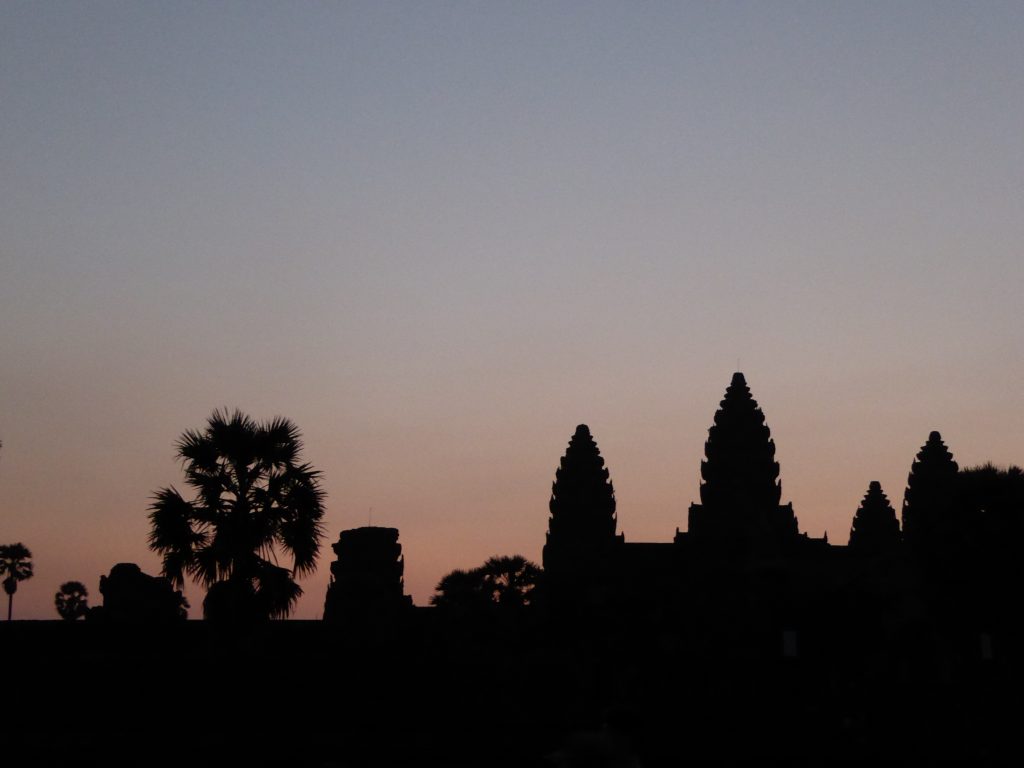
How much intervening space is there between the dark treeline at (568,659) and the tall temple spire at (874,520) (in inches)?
2111

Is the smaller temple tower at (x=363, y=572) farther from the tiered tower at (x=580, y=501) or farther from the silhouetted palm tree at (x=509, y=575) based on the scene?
the tiered tower at (x=580, y=501)

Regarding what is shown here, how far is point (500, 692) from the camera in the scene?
30.2 m

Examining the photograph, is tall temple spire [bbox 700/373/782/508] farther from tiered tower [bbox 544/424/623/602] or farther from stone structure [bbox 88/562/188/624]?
stone structure [bbox 88/562/188/624]

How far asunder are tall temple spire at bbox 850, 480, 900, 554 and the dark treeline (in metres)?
53.6

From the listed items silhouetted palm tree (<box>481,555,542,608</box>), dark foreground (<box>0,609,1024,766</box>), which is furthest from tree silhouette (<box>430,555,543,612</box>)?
dark foreground (<box>0,609,1024,766</box>)

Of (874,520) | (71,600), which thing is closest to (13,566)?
(71,600)

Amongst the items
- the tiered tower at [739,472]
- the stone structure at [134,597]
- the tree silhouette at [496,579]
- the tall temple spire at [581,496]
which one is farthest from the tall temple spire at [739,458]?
the stone structure at [134,597]

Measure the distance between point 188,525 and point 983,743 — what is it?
57.0 ft

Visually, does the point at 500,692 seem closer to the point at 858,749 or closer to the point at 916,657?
the point at 858,749

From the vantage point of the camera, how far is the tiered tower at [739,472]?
92.3 m

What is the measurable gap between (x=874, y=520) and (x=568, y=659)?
7234 cm

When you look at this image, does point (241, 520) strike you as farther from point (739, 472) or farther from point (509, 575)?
point (739, 472)

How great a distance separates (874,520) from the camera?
10319 centimetres

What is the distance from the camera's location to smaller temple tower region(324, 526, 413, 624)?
54.9m
